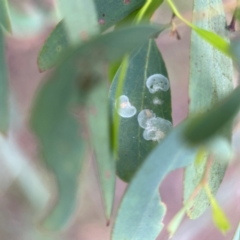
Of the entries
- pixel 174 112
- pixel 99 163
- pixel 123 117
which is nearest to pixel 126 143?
pixel 123 117

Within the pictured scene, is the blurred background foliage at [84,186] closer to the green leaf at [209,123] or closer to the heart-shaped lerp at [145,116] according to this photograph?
the heart-shaped lerp at [145,116]

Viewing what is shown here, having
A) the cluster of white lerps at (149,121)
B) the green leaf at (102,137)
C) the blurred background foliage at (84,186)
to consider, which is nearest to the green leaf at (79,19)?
the green leaf at (102,137)

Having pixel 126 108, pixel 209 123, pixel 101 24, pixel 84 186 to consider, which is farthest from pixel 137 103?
pixel 84 186

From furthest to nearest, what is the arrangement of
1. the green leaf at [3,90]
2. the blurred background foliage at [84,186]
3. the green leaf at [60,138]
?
the blurred background foliage at [84,186] < the green leaf at [3,90] < the green leaf at [60,138]

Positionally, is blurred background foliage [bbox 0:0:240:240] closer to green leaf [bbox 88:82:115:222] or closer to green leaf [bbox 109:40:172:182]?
green leaf [bbox 109:40:172:182]

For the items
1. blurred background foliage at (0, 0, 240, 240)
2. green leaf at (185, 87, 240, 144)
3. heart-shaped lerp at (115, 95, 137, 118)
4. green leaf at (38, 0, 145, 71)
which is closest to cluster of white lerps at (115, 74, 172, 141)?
heart-shaped lerp at (115, 95, 137, 118)
